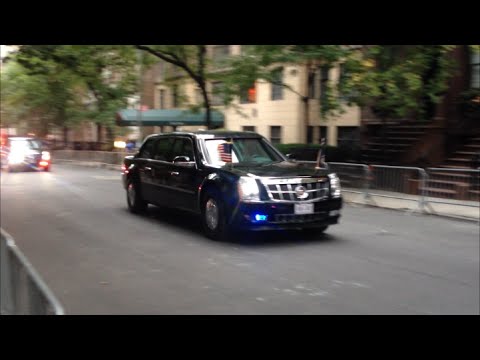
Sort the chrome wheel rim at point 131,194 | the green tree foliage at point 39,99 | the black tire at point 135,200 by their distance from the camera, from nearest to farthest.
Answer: the black tire at point 135,200 < the chrome wheel rim at point 131,194 < the green tree foliage at point 39,99

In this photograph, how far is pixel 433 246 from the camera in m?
8.96

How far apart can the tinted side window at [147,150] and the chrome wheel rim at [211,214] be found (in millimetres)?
2931

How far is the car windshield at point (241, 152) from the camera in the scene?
31.0 ft

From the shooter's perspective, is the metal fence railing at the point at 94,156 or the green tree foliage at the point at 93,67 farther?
the metal fence railing at the point at 94,156

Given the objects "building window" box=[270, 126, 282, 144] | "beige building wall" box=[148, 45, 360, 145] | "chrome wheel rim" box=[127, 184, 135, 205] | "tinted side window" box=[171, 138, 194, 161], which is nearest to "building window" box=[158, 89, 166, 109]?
"beige building wall" box=[148, 45, 360, 145]

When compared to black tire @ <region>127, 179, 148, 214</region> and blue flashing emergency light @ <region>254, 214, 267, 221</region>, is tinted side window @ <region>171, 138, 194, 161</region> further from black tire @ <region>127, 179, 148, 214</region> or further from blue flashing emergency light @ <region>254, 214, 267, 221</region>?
blue flashing emergency light @ <region>254, 214, 267, 221</region>

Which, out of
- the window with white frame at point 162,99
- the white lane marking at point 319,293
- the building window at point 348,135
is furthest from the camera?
the window with white frame at point 162,99

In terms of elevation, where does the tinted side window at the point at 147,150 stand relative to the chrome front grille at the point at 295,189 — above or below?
above

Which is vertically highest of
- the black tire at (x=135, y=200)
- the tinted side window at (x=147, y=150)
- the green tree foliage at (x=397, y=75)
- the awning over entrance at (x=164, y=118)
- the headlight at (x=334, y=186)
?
the green tree foliage at (x=397, y=75)

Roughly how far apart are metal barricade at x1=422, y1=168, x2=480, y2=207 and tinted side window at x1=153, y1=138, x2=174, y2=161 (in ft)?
20.2

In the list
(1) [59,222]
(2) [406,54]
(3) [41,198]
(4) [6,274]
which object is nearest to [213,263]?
(4) [6,274]

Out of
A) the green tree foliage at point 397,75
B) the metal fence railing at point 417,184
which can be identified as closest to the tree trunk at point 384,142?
the green tree foliage at point 397,75

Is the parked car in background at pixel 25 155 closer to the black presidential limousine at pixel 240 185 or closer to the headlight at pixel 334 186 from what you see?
the black presidential limousine at pixel 240 185
